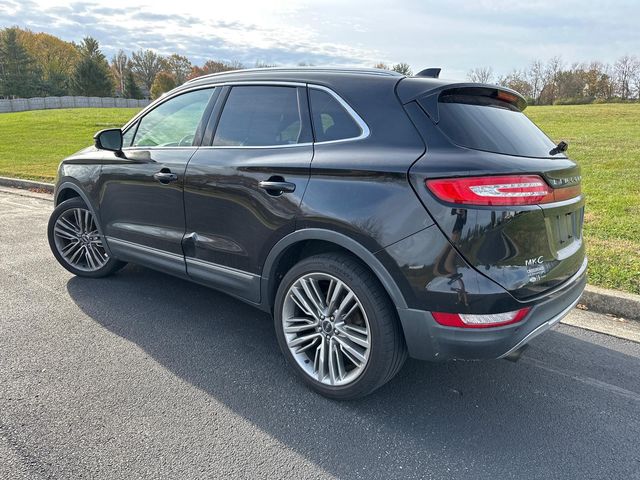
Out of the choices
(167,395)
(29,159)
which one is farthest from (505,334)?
(29,159)

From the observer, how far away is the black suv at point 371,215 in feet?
7.34

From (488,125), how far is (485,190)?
56 cm

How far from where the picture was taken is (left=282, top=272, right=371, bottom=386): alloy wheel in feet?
8.55

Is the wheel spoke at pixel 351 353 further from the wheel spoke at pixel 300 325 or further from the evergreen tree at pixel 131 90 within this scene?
the evergreen tree at pixel 131 90

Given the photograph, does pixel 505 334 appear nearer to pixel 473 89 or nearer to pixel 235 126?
pixel 473 89

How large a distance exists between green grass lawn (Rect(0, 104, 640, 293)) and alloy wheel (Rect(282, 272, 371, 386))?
2.66 m

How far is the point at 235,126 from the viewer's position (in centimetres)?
324

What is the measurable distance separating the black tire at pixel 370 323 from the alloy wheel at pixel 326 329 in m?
0.03

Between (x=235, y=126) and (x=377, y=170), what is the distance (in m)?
1.28

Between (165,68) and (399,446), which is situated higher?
(165,68)

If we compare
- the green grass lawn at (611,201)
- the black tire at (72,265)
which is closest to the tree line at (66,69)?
the green grass lawn at (611,201)

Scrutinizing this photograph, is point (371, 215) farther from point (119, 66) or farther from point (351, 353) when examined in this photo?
point (119, 66)

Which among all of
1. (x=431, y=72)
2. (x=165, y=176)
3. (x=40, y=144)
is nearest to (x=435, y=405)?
(x=431, y=72)

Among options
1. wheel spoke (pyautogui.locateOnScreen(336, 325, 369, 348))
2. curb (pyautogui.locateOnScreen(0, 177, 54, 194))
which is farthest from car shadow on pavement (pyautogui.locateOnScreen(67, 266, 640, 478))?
curb (pyautogui.locateOnScreen(0, 177, 54, 194))
